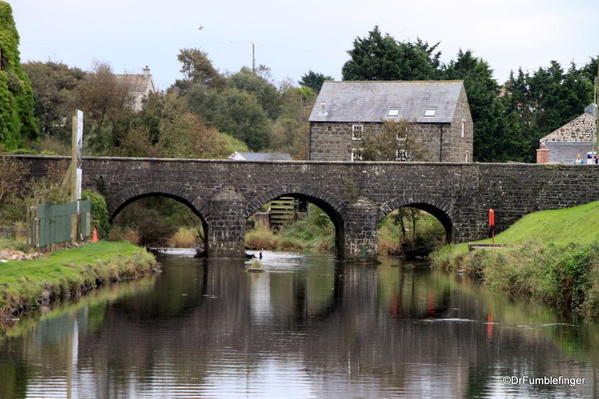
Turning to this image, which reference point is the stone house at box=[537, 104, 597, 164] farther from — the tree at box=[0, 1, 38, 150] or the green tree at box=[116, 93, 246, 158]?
the tree at box=[0, 1, 38, 150]

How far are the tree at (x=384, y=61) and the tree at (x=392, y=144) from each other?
21.8m

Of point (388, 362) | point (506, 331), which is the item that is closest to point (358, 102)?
A: point (506, 331)

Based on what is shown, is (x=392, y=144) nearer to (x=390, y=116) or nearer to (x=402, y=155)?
(x=402, y=155)

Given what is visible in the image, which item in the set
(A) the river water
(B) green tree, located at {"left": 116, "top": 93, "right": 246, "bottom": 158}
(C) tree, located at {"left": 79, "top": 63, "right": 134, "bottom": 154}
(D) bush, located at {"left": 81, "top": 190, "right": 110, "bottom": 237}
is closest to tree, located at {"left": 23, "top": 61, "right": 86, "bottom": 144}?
(C) tree, located at {"left": 79, "top": 63, "right": 134, "bottom": 154}

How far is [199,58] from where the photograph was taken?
371 feet

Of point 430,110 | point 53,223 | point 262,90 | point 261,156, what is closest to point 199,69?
point 262,90

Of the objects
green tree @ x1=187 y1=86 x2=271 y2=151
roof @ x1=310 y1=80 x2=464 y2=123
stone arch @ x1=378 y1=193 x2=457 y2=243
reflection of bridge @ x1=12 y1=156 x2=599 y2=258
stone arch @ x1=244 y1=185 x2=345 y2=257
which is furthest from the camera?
green tree @ x1=187 y1=86 x2=271 y2=151

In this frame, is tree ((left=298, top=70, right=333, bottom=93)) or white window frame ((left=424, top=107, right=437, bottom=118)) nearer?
white window frame ((left=424, top=107, right=437, bottom=118))

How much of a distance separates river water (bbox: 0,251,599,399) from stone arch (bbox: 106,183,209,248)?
11.4 meters

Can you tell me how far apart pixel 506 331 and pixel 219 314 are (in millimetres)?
Result: 7718

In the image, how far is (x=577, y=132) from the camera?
75.3 meters

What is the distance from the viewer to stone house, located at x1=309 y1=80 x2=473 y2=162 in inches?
2520

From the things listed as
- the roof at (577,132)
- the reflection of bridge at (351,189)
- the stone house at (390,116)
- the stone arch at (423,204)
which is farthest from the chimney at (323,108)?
the roof at (577,132)

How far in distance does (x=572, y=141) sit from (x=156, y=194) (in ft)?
113
